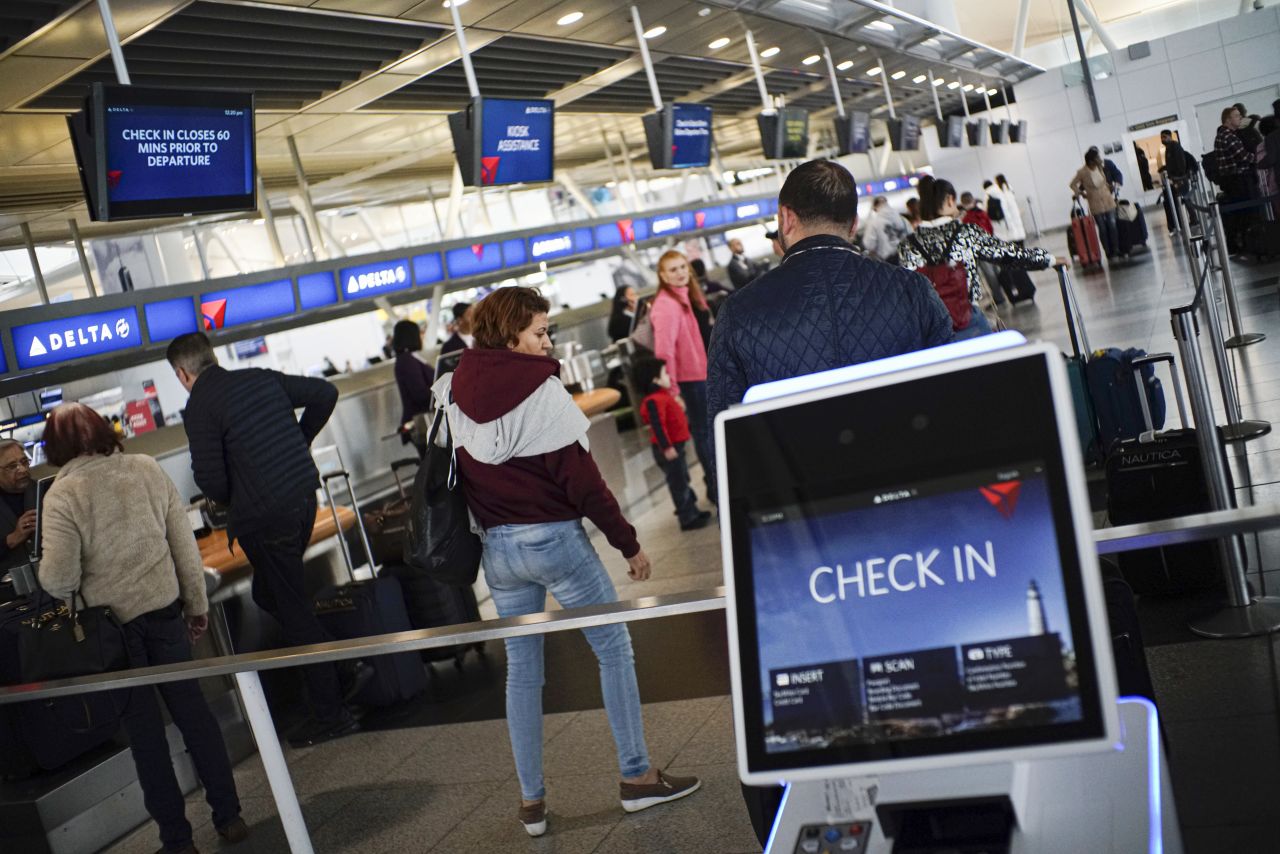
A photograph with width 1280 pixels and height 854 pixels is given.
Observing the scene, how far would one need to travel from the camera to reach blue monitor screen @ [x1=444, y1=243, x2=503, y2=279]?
43.4ft

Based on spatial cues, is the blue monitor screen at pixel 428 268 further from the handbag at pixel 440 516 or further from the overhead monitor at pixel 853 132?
the handbag at pixel 440 516

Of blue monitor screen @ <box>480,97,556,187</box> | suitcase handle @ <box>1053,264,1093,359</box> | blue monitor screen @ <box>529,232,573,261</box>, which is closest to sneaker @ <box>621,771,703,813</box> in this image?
suitcase handle @ <box>1053,264,1093,359</box>

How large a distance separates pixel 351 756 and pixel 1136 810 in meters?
3.55

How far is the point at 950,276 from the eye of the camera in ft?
18.6

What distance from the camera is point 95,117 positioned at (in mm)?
5527

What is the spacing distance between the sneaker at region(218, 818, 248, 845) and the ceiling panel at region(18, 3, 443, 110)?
5.31m

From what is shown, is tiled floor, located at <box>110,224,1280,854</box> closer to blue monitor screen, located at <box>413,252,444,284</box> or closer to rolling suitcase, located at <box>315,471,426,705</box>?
rolling suitcase, located at <box>315,471,426,705</box>

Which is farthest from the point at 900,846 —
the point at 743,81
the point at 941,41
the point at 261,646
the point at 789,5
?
the point at 941,41

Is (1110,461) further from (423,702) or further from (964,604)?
(964,604)

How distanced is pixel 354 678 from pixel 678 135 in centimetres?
760

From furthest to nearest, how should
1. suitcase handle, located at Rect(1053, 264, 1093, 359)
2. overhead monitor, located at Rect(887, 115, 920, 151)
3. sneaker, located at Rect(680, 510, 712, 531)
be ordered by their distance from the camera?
overhead monitor, located at Rect(887, 115, 920, 151), sneaker, located at Rect(680, 510, 712, 531), suitcase handle, located at Rect(1053, 264, 1093, 359)

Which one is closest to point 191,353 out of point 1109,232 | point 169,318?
point 169,318

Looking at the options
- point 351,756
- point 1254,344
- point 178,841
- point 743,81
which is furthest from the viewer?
point 743,81

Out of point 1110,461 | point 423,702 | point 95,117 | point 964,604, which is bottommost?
point 423,702
